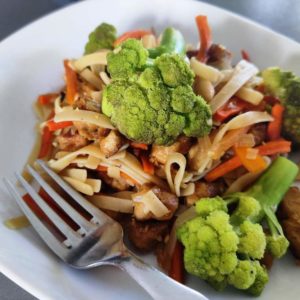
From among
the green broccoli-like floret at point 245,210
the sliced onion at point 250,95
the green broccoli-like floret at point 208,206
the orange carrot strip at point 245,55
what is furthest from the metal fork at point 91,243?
the orange carrot strip at point 245,55

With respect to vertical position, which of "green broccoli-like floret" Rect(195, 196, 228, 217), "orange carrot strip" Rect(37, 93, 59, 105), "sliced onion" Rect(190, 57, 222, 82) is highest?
"sliced onion" Rect(190, 57, 222, 82)

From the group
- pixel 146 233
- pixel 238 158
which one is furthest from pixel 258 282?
pixel 238 158

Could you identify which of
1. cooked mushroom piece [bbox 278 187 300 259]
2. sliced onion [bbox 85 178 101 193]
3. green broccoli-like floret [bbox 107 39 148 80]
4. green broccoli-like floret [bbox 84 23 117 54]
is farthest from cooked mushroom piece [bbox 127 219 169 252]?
green broccoli-like floret [bbox 84 23 117 54]

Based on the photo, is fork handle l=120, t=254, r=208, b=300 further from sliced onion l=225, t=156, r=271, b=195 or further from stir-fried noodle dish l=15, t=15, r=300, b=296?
sliced onion l=225, t=156, r=271, b=195

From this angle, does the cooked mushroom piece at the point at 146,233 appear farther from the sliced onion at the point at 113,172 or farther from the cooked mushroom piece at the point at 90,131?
the cooked mushroom piece at the point at 90,131

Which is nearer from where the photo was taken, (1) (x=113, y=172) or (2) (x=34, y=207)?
(2) (x=34, y=207)

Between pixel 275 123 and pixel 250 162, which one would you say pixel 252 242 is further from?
pixel 275 123

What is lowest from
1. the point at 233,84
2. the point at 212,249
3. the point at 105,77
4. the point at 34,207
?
the point at 34,207
